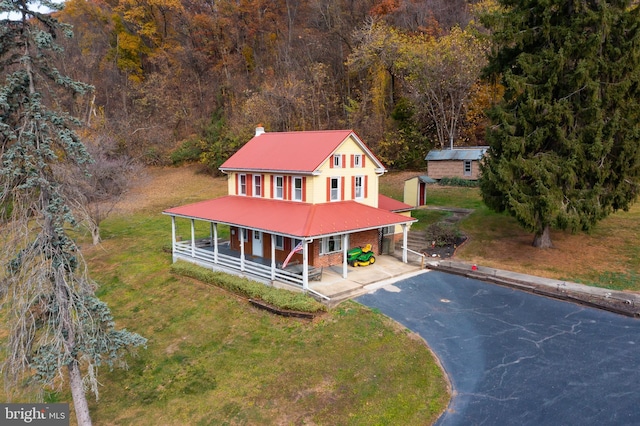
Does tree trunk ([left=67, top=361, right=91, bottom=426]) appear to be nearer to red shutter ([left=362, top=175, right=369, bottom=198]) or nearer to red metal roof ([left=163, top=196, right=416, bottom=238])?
red metal roof ([left=163, top=196, right=416, bottom=238])

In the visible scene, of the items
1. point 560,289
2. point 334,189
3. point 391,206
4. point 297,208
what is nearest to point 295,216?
point 297,208

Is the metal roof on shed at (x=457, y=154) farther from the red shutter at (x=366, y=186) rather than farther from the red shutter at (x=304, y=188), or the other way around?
the red shutter at (x=304, y=188)

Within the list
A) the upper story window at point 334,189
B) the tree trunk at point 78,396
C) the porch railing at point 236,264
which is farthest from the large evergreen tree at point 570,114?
the tree trunk at point 78,396

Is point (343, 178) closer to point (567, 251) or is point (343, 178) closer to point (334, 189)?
point (334, 189)

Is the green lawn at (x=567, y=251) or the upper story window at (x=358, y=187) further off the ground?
the upper story window at (x=358, y=187)

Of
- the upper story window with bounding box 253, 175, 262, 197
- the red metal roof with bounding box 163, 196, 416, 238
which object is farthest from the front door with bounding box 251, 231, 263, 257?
the upper story window with bounding box 253, 175, 262, 197
